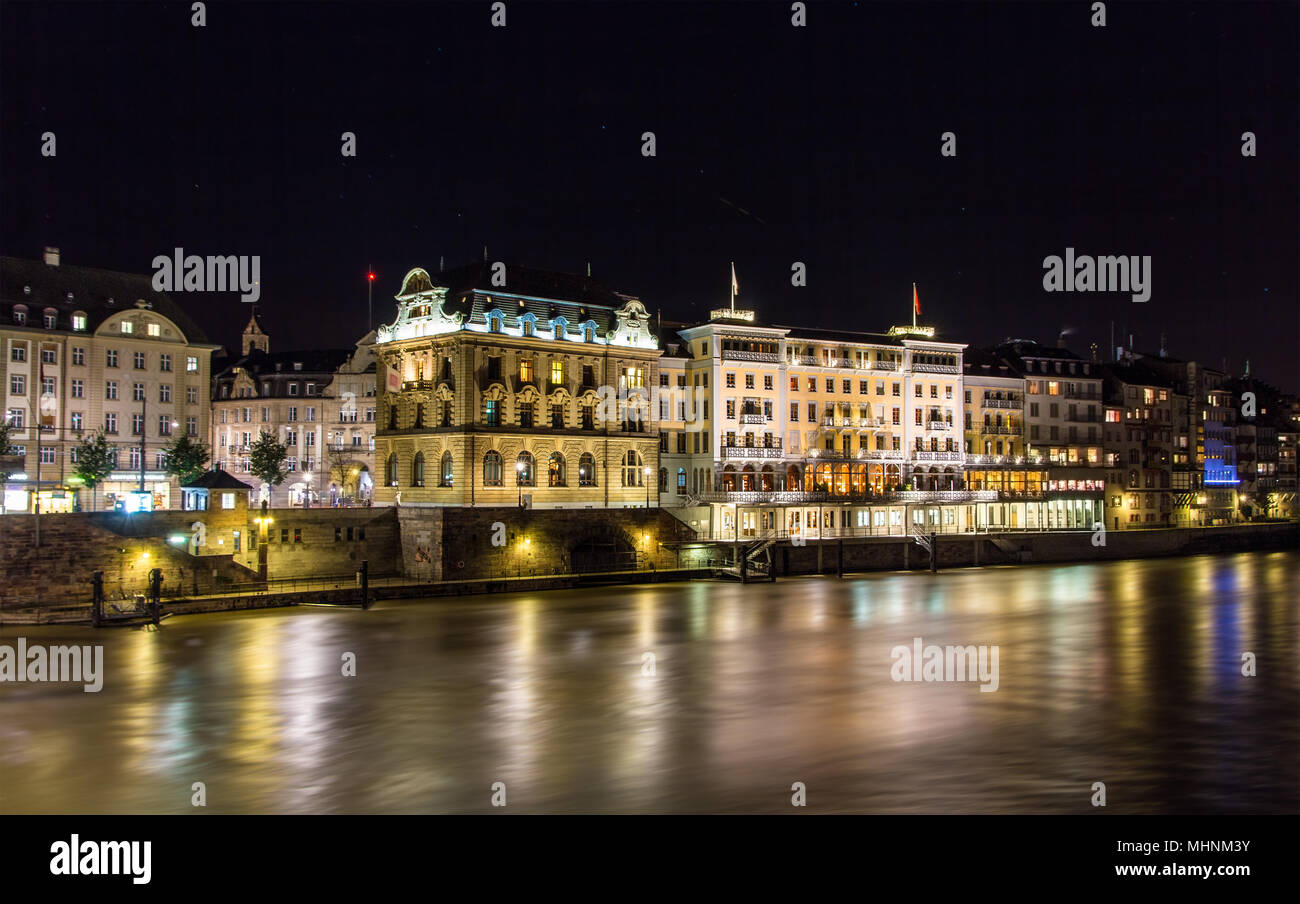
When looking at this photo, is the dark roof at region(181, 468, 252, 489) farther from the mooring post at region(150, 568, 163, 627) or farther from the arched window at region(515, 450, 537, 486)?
the arched window at region(515, 450, 537, 486)

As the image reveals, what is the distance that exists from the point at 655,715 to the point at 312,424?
232 ft

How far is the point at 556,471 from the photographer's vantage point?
7469 cm

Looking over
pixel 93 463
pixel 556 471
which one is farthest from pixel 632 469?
pixel 93 463

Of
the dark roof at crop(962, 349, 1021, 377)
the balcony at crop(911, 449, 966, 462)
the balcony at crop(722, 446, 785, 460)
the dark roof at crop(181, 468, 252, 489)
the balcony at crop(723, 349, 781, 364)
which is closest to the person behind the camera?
the dark roof at crop(181, 468, 252, 489)

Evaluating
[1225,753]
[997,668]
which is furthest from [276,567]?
[1225,753]

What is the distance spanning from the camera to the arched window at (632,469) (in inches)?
3095

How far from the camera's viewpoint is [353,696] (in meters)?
37.5

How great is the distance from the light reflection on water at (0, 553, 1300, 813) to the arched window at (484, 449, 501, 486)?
13517mm

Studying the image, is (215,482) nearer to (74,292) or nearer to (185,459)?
(185,459)

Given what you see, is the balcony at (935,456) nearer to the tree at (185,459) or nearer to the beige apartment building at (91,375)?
the tree at (185,459)

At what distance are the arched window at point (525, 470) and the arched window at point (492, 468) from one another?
1334 mm

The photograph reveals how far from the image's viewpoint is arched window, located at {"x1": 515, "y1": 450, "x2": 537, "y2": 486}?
7244 centimetres

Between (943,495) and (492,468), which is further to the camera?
(943,495)

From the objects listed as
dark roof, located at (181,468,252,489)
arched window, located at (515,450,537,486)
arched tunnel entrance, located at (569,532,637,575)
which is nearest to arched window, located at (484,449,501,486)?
arched window, located at (515,450,537,486)
